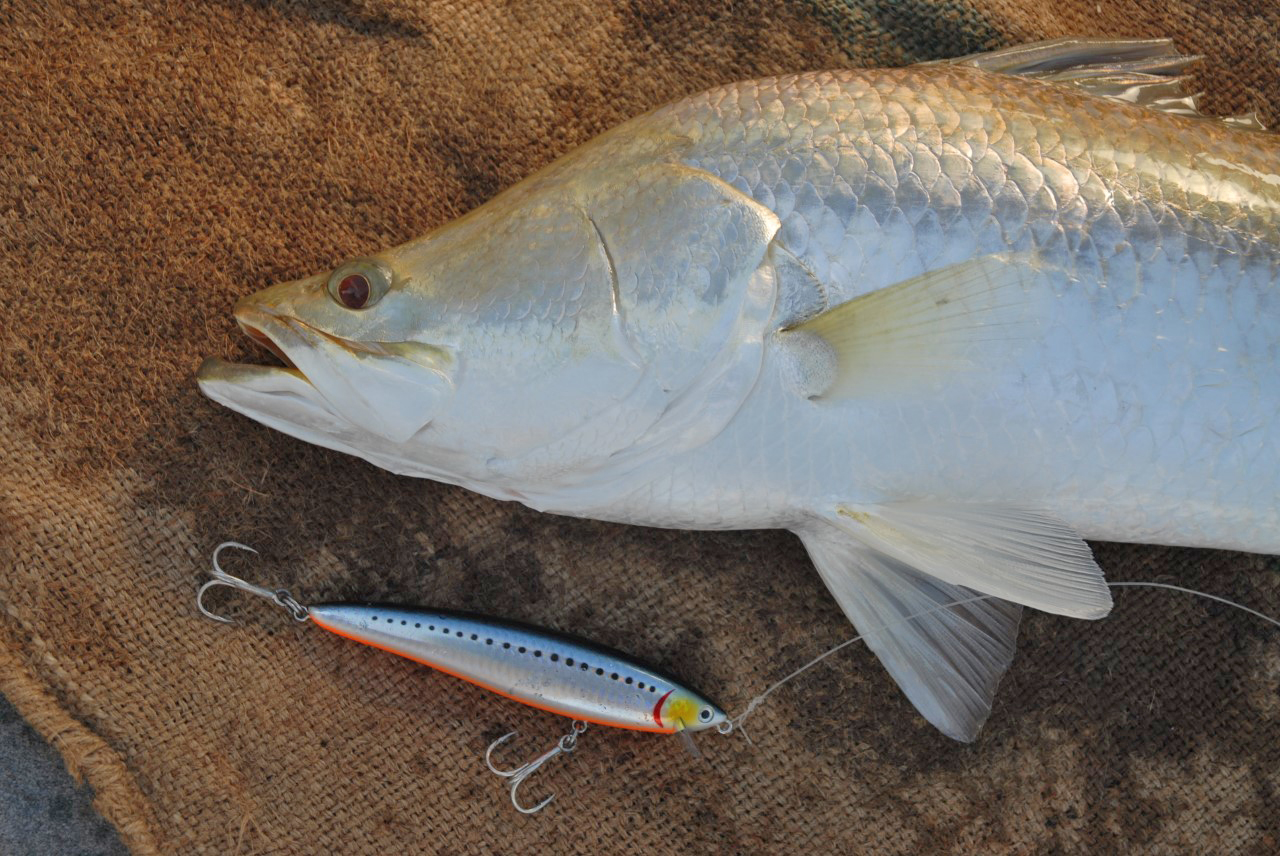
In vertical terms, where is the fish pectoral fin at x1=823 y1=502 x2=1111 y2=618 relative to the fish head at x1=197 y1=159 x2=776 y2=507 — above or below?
below

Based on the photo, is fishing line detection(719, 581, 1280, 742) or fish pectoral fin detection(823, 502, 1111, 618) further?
fishing line detection(719, 581, 1280, 742)

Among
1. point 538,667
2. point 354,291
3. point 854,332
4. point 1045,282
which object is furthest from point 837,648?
point 354,291

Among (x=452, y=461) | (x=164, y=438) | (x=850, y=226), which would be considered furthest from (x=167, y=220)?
(x=850, y=226)

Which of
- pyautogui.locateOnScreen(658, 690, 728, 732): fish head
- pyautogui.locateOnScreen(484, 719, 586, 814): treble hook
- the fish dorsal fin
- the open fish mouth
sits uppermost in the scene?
the fish dorsal fin

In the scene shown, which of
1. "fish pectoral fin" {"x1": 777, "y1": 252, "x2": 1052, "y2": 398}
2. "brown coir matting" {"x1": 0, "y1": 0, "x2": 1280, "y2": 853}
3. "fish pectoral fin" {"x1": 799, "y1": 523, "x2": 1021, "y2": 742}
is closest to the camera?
"fish pectoral fin" {"x1": 777, "y1": 252, "x2": 1052, "y2": 398}

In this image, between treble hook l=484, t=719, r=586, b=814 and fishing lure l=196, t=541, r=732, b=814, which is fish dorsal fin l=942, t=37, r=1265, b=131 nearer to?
fishing lure l=196, t=541, r=732, b=814

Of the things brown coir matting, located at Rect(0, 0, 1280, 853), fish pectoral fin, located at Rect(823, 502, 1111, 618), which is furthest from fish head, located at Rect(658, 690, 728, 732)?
fish pectoral fin, located at Rect(823, 502, 1111, 618)

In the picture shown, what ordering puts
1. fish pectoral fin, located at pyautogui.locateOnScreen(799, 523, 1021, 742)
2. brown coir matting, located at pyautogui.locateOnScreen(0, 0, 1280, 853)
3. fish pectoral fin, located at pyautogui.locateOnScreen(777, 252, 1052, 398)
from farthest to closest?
brown coir matting, located at pyautogui.locateOnScreen(0, 0, 1280, 853) → fish pectoral fin, located at pyautogui.locateOnScreen(799, 523, 1021, 742) → fish pectoral fin, located at pyautogui.locateOnScreen(777, 252, 1052, 398)
